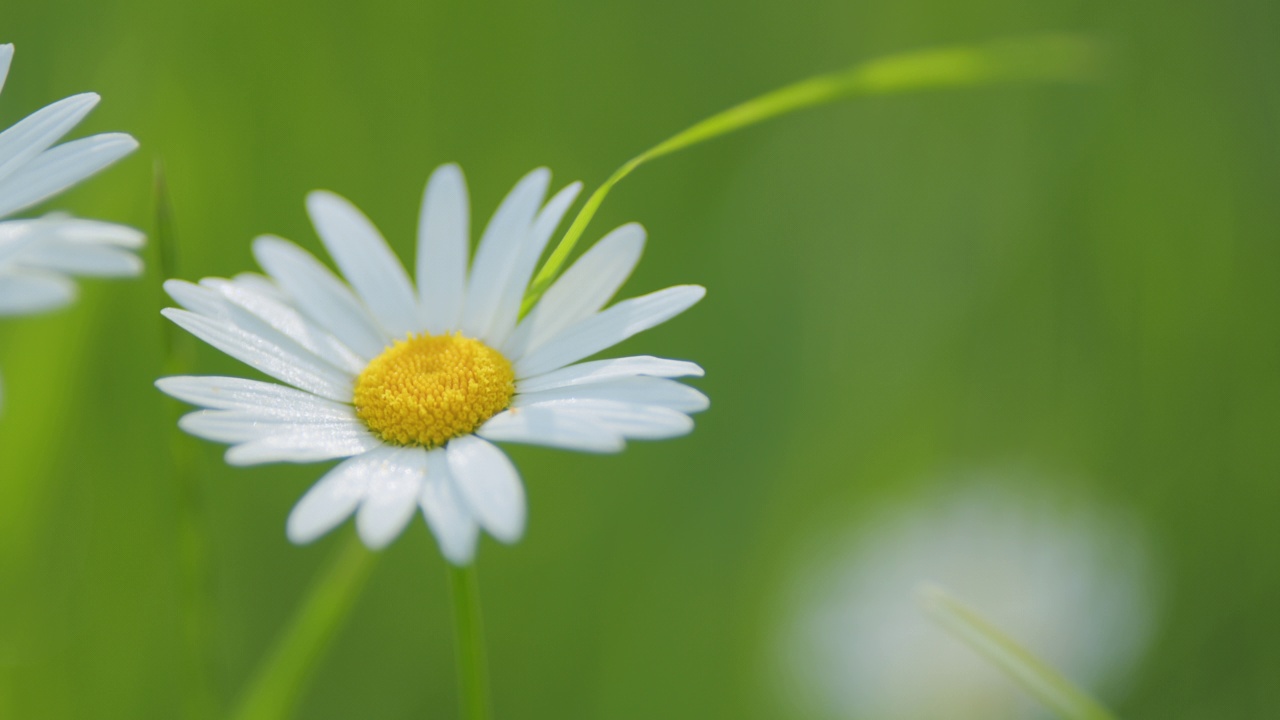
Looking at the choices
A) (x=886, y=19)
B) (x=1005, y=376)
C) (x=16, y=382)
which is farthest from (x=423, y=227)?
(x=886, y=19)

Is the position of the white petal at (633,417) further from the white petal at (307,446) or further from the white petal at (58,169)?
the white petal at (58,169)

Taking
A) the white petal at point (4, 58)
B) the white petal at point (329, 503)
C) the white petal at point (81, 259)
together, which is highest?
the white petal at point (4, 58)

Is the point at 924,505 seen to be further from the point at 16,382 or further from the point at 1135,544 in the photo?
the point at 16,382

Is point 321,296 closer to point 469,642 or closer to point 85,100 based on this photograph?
point 85,100

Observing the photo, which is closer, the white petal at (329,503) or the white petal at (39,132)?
the white petal at (329,503)

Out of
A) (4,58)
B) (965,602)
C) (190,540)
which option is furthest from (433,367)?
(965,602)

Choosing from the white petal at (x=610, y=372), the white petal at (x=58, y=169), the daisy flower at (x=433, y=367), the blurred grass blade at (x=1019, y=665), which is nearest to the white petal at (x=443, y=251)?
the daisy flower at (x=433, y=367)
